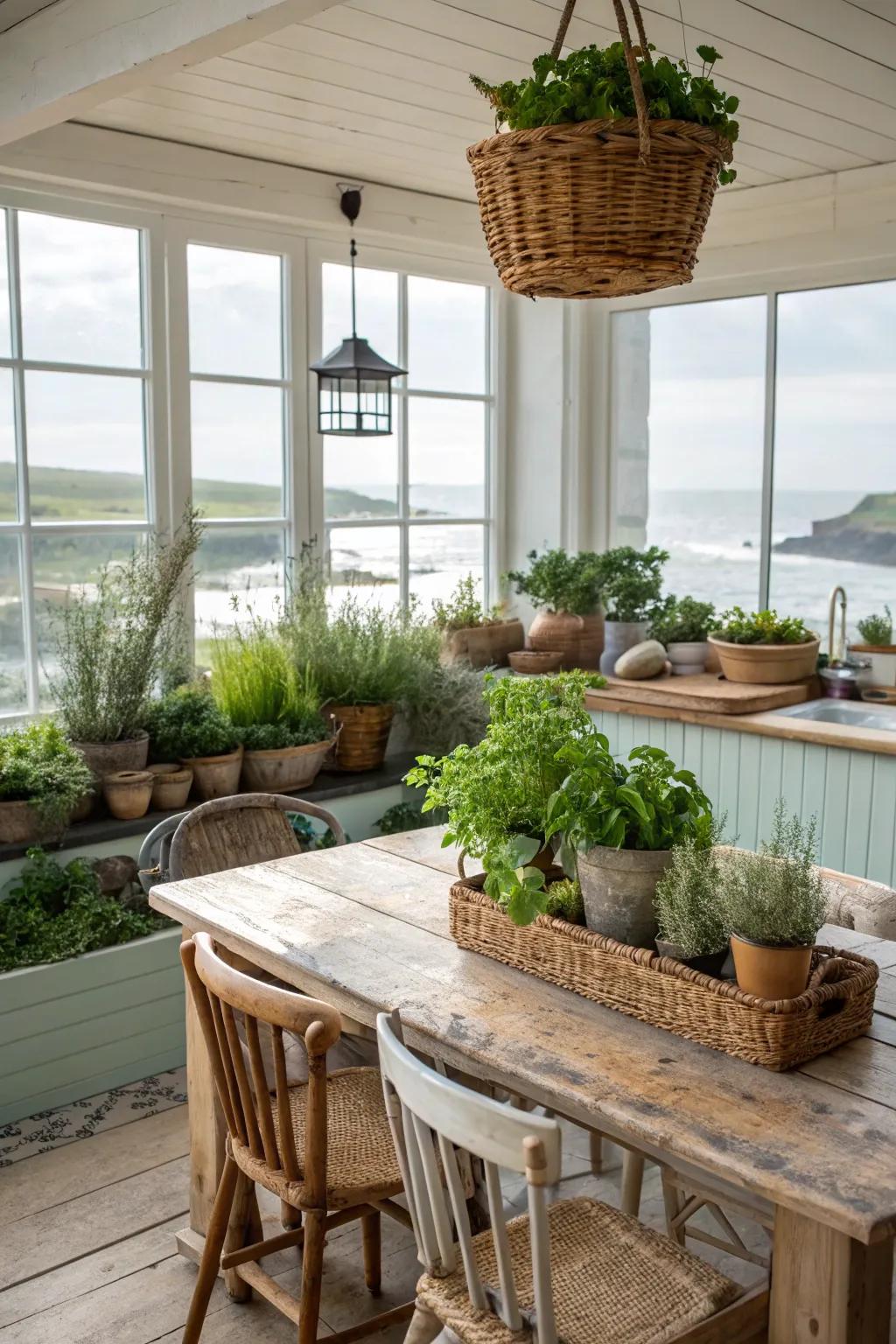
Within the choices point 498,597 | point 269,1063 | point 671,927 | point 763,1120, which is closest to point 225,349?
point 498,597

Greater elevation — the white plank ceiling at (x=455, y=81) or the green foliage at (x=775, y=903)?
the white plank ceiling at (x=455, y=81)

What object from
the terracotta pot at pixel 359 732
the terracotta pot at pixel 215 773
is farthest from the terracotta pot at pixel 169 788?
the terracotta pot at pixel 359 732

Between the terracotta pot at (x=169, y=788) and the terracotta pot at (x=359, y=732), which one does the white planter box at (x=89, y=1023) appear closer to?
the terracotta pot at (x=169, y=788)

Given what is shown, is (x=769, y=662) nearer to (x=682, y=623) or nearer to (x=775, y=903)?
(x=682, y=623)

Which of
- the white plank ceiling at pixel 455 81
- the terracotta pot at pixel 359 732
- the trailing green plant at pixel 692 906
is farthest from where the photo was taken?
the terracotta pot at pixel 359 732

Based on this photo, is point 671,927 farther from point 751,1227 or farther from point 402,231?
point 402,231

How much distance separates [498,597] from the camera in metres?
5.20

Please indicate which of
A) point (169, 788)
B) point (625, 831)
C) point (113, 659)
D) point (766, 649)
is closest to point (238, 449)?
point (113, 659)

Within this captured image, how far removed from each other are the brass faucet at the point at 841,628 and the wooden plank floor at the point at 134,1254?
6.79 ft

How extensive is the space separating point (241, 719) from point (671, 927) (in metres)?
2.38

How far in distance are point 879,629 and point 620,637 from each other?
0.89 metres

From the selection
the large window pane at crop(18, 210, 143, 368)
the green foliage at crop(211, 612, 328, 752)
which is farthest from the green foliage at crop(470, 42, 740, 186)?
the green foliage at crop(211, 612, 328, 752)

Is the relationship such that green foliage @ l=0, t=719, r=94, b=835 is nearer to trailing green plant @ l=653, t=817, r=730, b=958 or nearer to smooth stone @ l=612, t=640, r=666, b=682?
smooth stone @ l=612, t=640, r=666, b=682

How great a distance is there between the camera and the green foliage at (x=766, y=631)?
14.5ft
